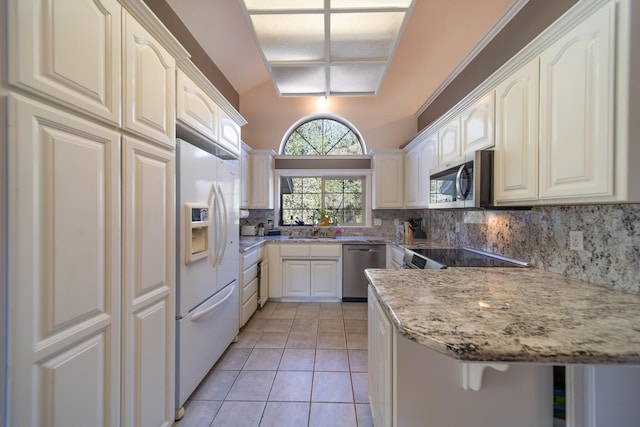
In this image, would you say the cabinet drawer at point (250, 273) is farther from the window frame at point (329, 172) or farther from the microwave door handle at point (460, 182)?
the microwave door handle at point (460, 182)

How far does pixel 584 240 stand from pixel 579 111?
72cm

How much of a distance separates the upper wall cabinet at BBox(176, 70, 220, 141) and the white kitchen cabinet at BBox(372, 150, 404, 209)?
2472 millimetres

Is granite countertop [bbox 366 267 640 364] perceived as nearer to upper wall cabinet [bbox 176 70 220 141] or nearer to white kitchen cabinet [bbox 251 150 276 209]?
upper wall cabinet [bbox 176 70 220 141]

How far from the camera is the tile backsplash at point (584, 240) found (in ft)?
3.83

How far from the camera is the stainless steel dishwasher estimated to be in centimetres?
359

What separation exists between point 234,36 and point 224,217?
2134mm

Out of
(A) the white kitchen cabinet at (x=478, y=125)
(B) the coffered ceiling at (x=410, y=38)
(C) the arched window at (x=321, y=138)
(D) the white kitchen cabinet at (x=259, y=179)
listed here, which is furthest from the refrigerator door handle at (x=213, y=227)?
(C) the arched window at (x=321, y=138)

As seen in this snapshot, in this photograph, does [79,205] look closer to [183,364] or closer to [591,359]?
[183,364]

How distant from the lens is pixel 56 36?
2.69 ft

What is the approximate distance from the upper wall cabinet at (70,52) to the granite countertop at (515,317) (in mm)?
1367

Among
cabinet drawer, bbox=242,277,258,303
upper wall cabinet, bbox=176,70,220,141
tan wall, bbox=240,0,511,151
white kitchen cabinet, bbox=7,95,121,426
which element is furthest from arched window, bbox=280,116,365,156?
white kitchen cabinet, bbox=7,95,121,426

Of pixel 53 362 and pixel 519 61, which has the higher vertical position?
pixel 519 61

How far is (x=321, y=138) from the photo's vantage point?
4.33m

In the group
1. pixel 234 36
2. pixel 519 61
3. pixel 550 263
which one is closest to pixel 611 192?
pixel 550 263
